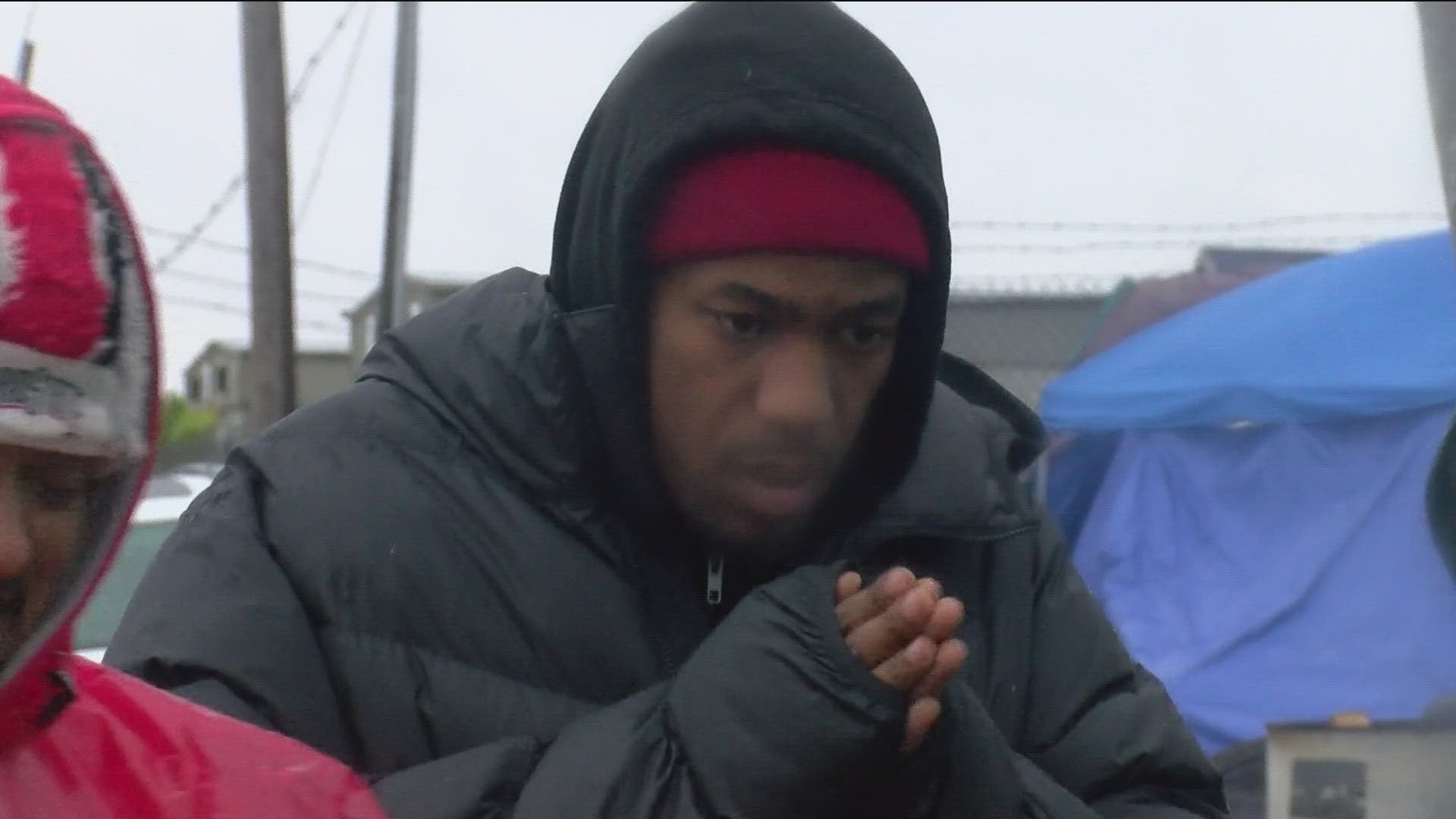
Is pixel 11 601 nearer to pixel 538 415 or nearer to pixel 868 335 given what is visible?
pixel 538 415

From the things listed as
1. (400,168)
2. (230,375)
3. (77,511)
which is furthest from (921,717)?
(230,375)

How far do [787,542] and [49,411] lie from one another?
0.61 meters

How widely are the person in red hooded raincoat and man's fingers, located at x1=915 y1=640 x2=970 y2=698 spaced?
396mm

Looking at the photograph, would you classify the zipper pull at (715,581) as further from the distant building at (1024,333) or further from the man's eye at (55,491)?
the distant building at (1024,333)

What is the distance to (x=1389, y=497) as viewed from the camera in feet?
19.6

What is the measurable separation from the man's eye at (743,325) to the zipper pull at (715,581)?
20 centimetres

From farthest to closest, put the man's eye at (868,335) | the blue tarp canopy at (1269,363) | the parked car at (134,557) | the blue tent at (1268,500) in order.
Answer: the blue tent at (1268,500)
the blue tarp canopy at (1269,363)
the parked car at (134,557)
the man's eye at (868,335)

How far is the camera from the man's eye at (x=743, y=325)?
1362 millimetres

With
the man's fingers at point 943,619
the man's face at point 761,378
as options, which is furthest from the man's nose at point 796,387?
the man's fingers at point 943,619

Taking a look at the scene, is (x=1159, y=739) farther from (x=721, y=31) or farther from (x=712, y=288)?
(x=721, y=31)

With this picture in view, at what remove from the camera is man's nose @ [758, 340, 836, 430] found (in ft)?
4.41

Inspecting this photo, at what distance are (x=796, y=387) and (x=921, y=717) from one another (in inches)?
11.2

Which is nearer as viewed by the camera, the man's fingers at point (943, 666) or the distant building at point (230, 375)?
the man's fingers at point (943, 666)

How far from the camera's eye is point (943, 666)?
1.20 m
